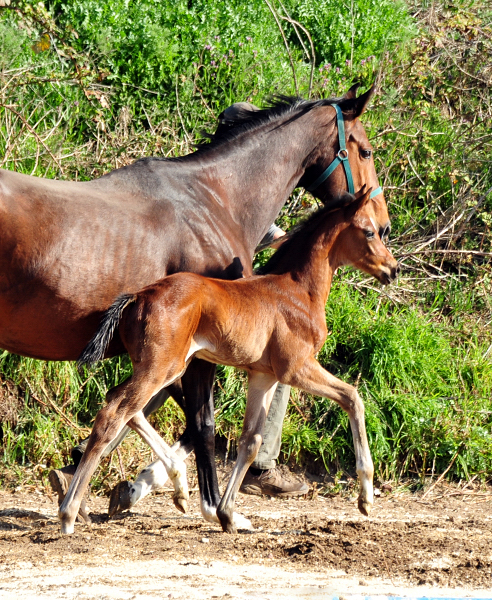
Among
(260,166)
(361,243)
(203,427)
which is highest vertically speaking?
(260,166)

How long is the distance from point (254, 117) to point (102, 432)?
7.13 feet

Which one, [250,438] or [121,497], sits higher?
[250,438]

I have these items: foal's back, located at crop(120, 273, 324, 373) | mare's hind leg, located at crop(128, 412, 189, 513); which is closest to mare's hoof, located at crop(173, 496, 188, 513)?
mare's hind leg, located at crop(128, 412, 189, 513)

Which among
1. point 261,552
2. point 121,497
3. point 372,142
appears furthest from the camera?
point 372,142

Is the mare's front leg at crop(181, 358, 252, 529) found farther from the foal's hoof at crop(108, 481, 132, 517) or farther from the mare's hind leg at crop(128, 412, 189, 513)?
the foal's hoof at crop(108, 481, 132, 517)

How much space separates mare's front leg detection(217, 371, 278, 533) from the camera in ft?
14.5

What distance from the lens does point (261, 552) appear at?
A: 3990mm

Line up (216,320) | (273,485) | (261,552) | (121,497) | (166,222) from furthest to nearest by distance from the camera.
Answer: (273,485), (121,497), (166,222), (216,320), (261,552)

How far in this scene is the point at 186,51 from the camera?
8.09m

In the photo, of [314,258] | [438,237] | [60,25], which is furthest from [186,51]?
[314,258]

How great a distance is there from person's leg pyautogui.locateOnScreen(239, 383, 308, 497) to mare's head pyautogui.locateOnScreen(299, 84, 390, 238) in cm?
135

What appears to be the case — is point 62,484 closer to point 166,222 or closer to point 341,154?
point 166,222

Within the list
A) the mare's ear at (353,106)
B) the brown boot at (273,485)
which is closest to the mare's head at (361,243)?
the mare's ear at (353,106)

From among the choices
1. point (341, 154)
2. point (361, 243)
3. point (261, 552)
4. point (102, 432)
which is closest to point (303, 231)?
point (361, 243)
